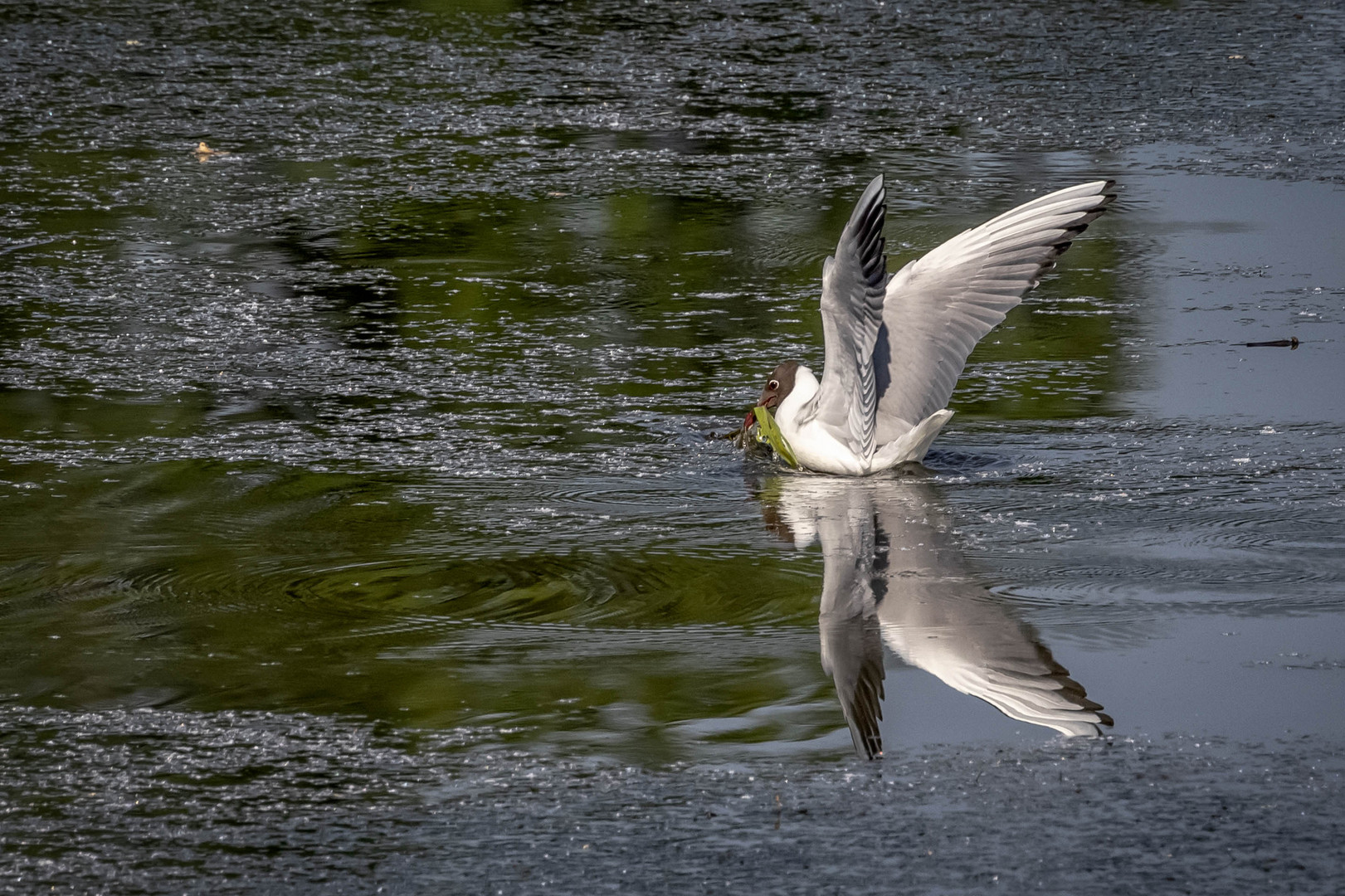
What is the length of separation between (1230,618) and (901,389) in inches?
65.4

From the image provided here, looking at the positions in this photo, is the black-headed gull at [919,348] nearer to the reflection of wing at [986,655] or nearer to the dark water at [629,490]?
the dark water at [629,490]

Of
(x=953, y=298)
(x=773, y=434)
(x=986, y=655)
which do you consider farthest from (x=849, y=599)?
(x=953, y=298)

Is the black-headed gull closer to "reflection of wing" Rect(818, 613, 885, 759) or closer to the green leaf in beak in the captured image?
the green leaf in beak

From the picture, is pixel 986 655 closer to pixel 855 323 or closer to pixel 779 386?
pixel 855 323

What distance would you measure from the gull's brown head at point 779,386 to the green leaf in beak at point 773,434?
0.10m

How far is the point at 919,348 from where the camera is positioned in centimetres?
605

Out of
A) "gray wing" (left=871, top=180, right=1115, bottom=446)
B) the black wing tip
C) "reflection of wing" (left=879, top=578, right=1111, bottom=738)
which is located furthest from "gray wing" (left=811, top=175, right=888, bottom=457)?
"reflection of wing" (left=879, top=578, right=1111, bottom=738)

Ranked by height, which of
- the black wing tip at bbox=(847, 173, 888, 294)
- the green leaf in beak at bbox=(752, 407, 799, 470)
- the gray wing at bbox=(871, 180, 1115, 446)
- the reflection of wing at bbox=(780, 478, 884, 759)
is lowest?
the reflection of wing at bbox=(780, 478, 884, 759)

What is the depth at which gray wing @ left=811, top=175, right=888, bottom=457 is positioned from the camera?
5262mm

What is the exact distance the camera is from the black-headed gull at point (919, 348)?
580cm

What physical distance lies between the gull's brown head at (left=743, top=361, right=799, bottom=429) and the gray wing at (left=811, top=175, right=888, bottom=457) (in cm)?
27

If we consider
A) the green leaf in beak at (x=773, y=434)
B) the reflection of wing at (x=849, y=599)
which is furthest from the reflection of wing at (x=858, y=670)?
the green leaf in beak at (x=773, y=434)

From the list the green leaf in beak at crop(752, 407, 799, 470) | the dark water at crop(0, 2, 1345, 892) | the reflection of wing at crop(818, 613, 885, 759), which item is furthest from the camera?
the green leaf in beak at crop(752, 407, 799, 470)

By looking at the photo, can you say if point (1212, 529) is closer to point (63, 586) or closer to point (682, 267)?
point (63, 586)
